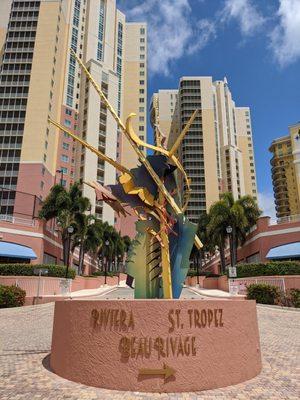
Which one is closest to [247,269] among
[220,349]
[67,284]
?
[67,284]

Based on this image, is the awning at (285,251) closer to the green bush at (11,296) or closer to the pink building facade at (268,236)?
the pink building facade at (268,236)

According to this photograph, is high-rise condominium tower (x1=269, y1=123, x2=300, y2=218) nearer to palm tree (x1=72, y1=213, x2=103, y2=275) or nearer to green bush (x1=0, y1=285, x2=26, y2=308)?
palm tree (x1=72, y1=213, x2=103, y2=275)

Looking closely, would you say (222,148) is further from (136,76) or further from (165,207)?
(165,207)

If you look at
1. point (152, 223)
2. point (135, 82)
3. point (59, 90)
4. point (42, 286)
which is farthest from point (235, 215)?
point (135, 82)

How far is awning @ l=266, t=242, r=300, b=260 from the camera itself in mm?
33469

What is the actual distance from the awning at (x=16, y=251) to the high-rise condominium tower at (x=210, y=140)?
218 feet

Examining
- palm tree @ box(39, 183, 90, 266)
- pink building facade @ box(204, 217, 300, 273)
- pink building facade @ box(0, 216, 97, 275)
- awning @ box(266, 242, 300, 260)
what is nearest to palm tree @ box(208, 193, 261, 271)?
pink building facade @ box(204, 217, 300, 273)

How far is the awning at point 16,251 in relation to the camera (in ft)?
111

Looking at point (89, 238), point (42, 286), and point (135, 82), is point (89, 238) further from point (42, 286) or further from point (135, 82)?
point (135, 82)

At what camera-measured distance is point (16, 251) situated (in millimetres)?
35219

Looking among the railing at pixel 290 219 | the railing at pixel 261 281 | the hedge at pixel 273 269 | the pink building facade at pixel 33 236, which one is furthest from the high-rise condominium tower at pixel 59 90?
the railing at pixel 290 219

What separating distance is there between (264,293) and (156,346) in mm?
17580

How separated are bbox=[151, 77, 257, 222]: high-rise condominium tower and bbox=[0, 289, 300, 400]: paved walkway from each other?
8715 centimetres

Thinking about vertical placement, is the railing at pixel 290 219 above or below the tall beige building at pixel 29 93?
below
